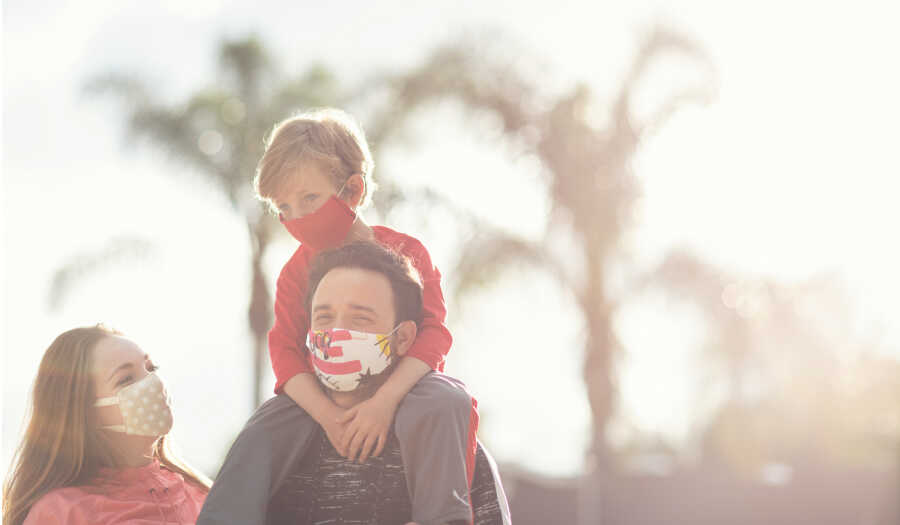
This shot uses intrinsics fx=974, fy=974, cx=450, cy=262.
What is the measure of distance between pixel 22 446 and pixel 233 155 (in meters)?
13.2

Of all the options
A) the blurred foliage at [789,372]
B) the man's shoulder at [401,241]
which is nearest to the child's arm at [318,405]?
the man's shoulder at [401,241]

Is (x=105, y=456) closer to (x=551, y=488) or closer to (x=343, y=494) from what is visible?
(x=343, y=494)

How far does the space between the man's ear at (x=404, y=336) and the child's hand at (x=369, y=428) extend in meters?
0.25

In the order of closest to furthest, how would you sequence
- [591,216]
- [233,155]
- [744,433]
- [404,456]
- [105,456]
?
[404,456], [105,456], [591,216], [233,155], [744,433]

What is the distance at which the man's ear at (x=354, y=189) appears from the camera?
345cm

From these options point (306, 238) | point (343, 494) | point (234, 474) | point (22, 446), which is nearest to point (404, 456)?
point (343, 494)

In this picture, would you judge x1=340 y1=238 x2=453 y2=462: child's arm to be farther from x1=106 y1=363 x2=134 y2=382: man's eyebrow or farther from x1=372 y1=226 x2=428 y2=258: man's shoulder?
x1=106 y1=363 x2=134 y2=382: man's eyebrow

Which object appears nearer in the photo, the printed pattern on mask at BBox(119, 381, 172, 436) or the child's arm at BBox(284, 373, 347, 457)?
the child's arm at BBox(284, 373, 347, 457)

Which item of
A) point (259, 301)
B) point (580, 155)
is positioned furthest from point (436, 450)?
point (259, 301)

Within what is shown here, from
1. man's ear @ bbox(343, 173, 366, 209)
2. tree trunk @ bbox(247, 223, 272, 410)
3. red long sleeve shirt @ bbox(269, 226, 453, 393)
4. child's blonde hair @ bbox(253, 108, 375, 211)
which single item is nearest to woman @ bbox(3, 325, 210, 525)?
red long sleeve shirt @ bbox(269, 226, 453, 393)

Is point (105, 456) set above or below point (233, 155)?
below

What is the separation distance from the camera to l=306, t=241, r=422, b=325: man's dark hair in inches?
121

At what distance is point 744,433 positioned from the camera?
17828mm

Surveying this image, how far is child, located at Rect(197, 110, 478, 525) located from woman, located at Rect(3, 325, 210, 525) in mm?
640
